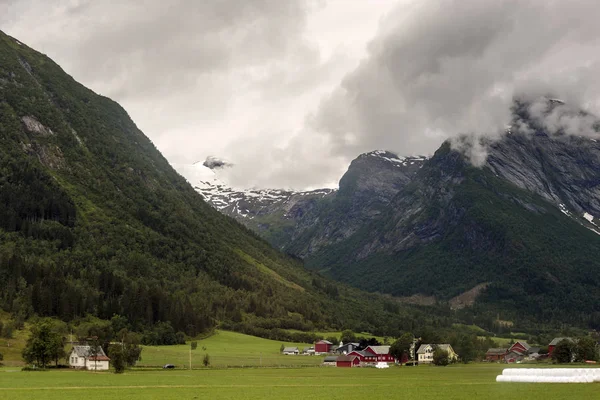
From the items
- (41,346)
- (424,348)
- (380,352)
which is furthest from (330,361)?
(41,346)

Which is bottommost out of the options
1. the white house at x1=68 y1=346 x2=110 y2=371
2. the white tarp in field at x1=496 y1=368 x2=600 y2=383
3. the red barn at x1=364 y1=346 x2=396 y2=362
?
the white tarp in field at x1=496 y1=368 x2=600 y2=383

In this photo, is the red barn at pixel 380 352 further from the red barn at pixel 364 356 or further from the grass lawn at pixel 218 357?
the grass lawn at pixel 218 357

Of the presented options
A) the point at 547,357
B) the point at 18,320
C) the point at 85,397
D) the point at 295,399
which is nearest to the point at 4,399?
the point at 85,397

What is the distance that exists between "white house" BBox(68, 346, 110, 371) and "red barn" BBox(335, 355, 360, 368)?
63.8 m

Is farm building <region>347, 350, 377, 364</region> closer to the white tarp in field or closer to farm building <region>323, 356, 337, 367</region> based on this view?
farm building <region>323, 356, 337, 367</region>

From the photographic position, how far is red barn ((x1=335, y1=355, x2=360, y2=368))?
172225 millimetres

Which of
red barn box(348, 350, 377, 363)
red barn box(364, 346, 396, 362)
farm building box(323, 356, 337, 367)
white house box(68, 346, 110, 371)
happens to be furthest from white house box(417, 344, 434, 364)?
white house box(68, 346, 110, 371)

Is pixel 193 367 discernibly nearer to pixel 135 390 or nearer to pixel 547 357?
pixel 135 390

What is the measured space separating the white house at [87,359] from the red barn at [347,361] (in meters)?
63.8

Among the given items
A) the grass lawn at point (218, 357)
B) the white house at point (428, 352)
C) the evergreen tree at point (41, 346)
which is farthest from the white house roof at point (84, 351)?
the white house at point (428, 352)

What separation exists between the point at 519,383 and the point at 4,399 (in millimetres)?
56193

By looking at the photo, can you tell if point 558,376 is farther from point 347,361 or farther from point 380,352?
point 380,352

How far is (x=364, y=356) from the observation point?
600 ft

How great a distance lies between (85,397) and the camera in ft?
202
